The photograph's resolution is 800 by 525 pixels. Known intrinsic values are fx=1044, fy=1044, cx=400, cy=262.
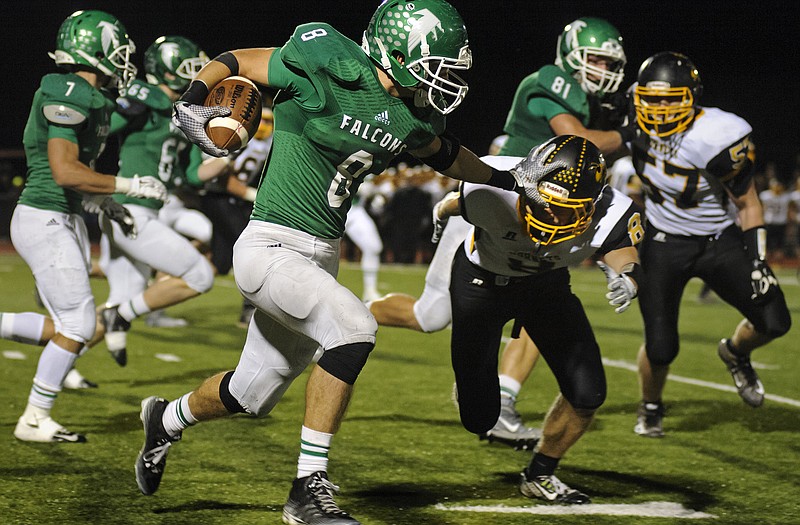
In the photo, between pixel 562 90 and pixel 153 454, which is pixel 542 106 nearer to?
pixel 562 90

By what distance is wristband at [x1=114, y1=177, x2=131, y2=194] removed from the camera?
14.5 feet

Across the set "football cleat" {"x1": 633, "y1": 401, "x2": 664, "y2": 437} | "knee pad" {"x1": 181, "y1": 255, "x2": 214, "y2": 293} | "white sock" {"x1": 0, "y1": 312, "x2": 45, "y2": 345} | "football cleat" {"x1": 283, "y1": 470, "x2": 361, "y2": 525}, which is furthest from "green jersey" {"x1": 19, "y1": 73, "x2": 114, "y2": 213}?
"football cleat" {"x1": 633, "y1": 401, "x2": 664, "y2": 437}

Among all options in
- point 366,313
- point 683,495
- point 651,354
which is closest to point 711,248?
point 651,354

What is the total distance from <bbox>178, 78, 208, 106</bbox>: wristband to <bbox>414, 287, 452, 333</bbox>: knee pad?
6.48 ft

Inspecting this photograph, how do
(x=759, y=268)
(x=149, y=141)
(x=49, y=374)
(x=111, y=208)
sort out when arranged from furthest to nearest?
1. (x=149, y=141)
2. (x=111, y=208)
3. (x=759, y=268)
4. (x=49, y=374)

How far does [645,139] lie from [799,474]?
5.36 ft

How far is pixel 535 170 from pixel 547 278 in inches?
19.5

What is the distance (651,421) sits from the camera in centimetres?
479

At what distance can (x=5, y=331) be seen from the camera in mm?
4625

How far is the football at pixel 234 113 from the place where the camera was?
295 cm

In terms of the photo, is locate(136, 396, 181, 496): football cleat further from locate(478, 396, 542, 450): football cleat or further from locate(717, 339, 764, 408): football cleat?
locate(717, 339, 764, 408): football cleat

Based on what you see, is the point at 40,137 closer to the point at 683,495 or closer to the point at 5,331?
the point at 5,331

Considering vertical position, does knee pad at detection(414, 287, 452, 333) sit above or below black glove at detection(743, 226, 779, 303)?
below

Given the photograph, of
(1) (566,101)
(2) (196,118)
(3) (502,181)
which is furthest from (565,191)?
(1) (566,101)
